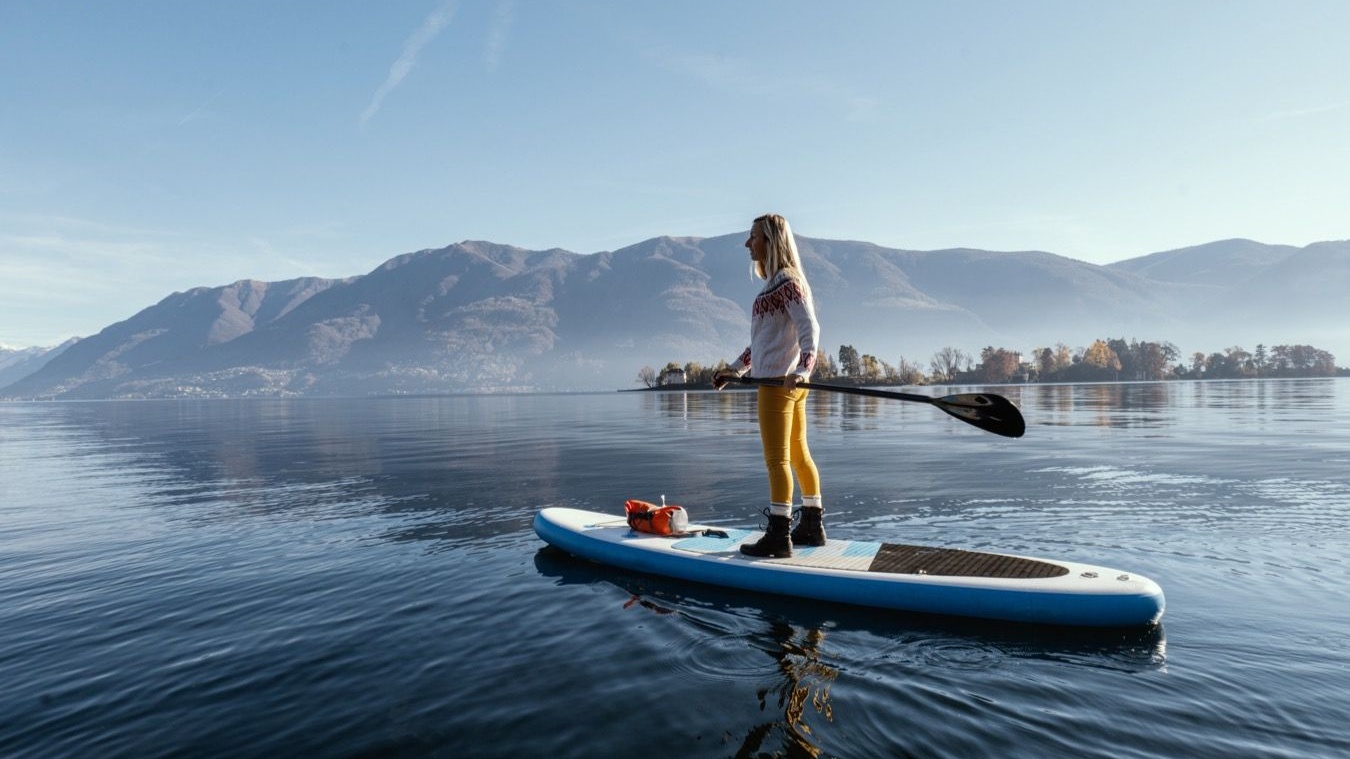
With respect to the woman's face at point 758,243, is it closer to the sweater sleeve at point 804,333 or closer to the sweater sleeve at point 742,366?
the sweater sleeve at point 804,333

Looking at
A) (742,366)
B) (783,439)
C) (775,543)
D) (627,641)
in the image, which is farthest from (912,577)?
(742,366)

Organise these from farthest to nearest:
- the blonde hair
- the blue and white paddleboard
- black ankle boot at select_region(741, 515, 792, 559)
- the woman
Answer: the blonde hair < black ankle boot at select_region(741, 515, 792, 559) < the woman < the blue and white paddleboard

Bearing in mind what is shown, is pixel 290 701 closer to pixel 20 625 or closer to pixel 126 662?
pixel 126 662

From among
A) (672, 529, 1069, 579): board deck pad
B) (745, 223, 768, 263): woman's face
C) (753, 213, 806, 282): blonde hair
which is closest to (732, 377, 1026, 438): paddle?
(753, 213, 806, 282): blonde hair

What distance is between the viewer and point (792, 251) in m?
8.08

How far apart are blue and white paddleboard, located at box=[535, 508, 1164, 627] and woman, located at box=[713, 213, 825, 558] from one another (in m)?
0.41

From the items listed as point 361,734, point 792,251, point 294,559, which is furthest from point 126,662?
point 792,251

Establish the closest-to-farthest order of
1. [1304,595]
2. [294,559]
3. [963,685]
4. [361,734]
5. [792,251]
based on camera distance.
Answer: [361,734], [963,685], [1304,595], [792,251], [294,559]

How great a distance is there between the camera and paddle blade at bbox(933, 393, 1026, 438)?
8.18 metres

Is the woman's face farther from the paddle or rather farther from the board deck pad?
the board deck pad

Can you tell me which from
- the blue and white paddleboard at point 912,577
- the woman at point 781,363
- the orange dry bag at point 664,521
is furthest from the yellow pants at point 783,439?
the orange dry bag at point 664,521

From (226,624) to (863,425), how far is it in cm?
3416

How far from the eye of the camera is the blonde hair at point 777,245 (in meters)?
7.96

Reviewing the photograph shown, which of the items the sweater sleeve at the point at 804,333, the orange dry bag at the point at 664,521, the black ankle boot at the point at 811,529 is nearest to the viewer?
the sweater sleeve at the point at 804,333
